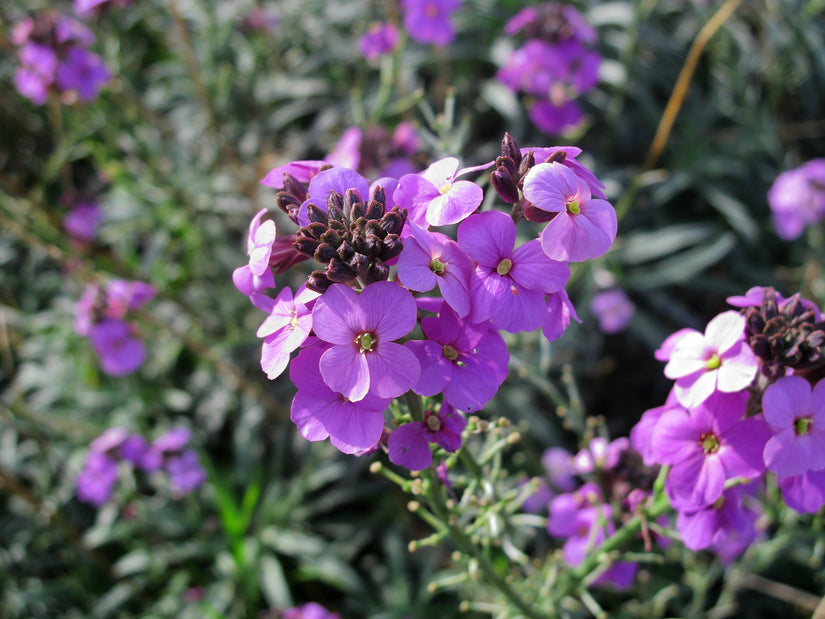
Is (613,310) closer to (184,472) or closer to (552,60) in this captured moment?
(552,60)

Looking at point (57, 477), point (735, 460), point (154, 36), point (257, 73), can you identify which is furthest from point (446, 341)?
point (154, 36)

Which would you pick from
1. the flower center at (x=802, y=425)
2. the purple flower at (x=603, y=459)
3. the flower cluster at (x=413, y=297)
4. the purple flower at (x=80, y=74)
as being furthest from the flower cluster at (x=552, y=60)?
the flower center at (x=802, y=425)

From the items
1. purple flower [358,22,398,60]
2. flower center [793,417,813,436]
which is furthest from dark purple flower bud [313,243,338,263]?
purple flower [358,22,398,60]

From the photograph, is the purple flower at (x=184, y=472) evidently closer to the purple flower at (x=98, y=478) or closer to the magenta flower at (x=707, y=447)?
the purple flower at (x=98, y=478)

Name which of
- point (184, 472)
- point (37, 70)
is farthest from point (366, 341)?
point (37, 70)

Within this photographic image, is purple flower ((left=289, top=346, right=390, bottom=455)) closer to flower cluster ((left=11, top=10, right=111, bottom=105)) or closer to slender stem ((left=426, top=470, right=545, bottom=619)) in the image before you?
slender stem ((left=426, top=470, right=545, bottom=619))

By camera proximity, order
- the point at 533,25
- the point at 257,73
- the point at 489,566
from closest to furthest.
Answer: the point at 489,566 < the point at 533,25 < the point at 257,73

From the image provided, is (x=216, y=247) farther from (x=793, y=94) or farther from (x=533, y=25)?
(x=793, y=94)
